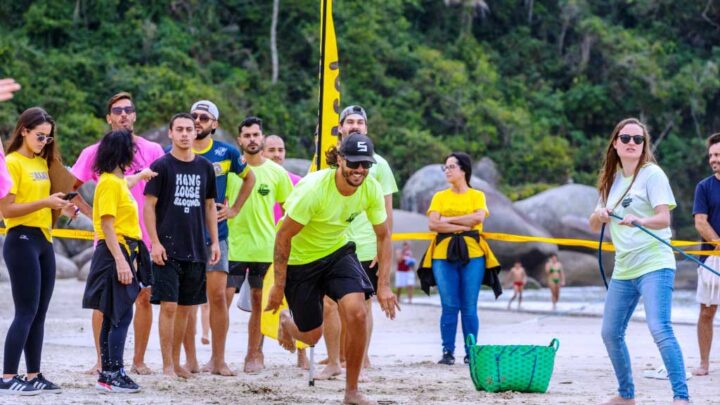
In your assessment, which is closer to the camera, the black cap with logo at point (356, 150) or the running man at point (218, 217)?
the black cap with logo at point (356, 150)

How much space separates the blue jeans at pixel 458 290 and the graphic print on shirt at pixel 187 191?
3.04 meters

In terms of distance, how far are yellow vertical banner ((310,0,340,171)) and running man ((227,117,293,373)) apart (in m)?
0.47

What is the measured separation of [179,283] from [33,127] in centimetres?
171

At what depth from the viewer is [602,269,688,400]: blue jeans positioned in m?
8.05

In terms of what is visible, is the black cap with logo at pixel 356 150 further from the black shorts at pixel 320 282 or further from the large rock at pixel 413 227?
the large rock at pixel 413 227

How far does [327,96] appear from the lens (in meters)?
10.5

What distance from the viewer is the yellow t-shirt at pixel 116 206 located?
870 centimetres

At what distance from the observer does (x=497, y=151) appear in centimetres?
4212

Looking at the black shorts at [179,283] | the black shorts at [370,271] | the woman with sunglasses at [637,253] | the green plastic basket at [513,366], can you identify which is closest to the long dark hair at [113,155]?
the black shorts at [179,283]

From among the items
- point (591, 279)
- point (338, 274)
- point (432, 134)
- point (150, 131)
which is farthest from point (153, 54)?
point (338, 274)

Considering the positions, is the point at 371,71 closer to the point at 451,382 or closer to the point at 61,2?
the point at 61,2

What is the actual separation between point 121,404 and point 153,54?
107ft

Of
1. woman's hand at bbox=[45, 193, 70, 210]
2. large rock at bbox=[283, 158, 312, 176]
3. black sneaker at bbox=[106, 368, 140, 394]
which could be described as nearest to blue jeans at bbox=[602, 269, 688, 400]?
black sneaker at bbox=[106, 368, 140, 394]

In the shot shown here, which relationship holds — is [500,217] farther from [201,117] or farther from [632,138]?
[632,138]
